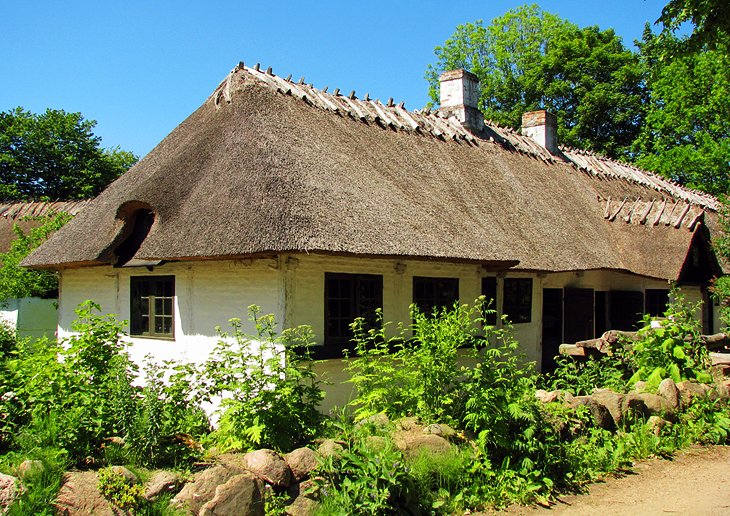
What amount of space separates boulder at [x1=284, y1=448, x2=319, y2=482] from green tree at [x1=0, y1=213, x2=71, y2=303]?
12645 mm

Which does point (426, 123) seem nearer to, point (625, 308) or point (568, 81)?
point (625, 308)

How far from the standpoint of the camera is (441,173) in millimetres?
13570

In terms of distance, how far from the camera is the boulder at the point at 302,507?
589cm

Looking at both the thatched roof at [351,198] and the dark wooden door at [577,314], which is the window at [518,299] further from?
the dark wooden door at [577,314]

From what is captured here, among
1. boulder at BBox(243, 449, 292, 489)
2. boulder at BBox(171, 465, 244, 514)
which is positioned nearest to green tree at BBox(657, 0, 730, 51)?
boulder at BBox(243, 449, 292, 489)

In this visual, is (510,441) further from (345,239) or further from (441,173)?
(441,173)

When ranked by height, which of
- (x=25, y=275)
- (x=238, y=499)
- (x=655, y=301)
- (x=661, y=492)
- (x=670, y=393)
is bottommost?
(x=661, y=492)

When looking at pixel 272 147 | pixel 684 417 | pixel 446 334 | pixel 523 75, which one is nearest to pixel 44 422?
pixel 446 334

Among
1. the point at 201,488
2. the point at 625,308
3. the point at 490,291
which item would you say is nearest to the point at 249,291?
the point at 201,488

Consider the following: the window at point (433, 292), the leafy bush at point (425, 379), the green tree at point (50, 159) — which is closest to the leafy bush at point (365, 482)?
the leafy bush at point (425, 379)

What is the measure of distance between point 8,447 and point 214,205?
16.4 feet

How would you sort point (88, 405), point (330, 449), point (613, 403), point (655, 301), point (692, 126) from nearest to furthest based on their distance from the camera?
point (88, 405), point (330, 449), point (613, 403), point (655, 301), point (692, 126)

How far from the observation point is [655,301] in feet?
57.6

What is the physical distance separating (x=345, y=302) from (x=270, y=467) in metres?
4.52
